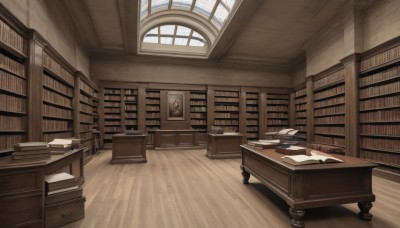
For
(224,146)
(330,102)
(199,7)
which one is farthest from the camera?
(199,7)

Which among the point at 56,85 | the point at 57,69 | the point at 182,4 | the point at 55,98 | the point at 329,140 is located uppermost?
the point at 182,4

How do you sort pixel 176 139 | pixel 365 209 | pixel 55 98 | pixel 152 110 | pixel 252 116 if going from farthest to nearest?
pixel 252 116 < pixel 152 110 < pixel 176 139 < pixel 55 98 < pixel 365 209

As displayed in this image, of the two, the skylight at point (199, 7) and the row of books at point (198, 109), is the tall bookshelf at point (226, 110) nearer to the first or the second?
the row of books at point (198, 109)

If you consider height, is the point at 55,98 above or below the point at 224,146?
above

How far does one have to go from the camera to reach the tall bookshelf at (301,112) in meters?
7.98

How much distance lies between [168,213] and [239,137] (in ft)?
13.1

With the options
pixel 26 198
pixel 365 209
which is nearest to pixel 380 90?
pixel 365 209

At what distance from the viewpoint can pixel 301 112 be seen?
8.28 meters

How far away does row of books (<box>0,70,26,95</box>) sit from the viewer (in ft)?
8.75

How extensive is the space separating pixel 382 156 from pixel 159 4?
8.39 metres

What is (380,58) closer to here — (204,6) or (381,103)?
(381,103)

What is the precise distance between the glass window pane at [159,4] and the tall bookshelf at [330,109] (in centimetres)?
645

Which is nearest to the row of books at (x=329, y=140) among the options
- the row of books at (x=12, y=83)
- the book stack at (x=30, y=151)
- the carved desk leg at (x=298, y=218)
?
the carved desk leg at (x=298, y=218)

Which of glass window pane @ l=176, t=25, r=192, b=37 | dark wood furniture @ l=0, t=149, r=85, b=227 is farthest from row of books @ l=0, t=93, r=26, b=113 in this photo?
glass window pane @ l=176, t=25, r=192, b=37
